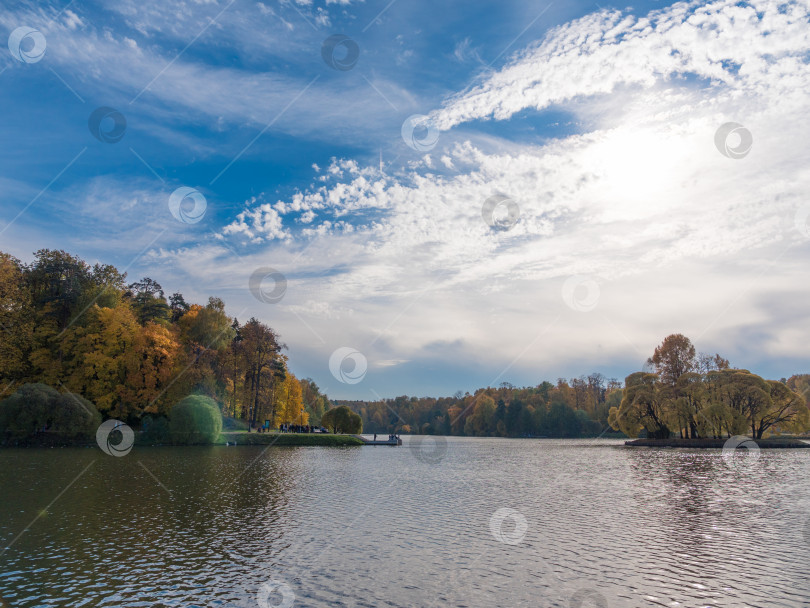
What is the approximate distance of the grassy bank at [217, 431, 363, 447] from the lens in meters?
73.4

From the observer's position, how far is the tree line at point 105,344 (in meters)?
68.5

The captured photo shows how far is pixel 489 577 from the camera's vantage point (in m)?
15.1

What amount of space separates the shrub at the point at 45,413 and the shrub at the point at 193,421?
371 inches

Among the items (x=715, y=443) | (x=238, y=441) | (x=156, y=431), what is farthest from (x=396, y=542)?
(x=715, y=443)

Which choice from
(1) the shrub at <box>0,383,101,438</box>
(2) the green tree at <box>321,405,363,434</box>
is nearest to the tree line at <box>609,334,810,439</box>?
(2) the green tree at <box>321,405,363,434</box>

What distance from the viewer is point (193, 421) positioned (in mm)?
66938

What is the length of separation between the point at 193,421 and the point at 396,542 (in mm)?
55700

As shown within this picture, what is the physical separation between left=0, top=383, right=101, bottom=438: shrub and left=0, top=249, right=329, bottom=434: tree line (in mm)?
4467

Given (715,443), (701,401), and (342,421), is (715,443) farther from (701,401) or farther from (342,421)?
(342,421)

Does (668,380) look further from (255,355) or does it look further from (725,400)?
(255,355)

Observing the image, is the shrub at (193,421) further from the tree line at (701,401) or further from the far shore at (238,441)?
the tree line at (701,401)

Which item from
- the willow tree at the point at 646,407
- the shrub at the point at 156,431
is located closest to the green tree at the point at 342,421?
the shrub at the point at 156,431

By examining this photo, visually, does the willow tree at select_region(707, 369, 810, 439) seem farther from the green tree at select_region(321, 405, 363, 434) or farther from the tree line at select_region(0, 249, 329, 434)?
the tree line at select_region(0, 249, 329, 434)

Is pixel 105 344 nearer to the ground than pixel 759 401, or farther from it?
farther from it
